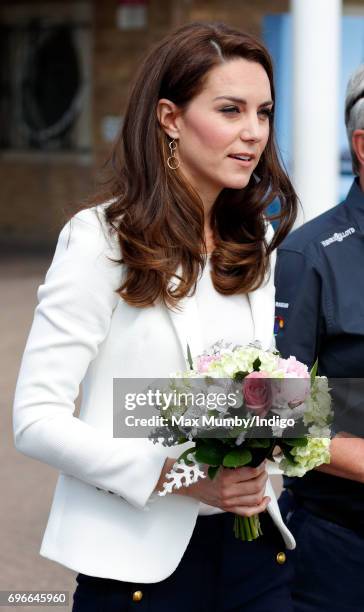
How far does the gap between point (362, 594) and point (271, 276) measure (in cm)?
77

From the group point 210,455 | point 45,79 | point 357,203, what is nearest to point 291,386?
point 210,455

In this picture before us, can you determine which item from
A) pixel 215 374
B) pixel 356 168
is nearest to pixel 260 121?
pixel 356 168

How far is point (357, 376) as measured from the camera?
2.59 meters

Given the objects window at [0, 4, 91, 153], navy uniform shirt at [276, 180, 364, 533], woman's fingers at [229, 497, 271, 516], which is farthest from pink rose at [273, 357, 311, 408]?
window at [0, 4, 91, 153]

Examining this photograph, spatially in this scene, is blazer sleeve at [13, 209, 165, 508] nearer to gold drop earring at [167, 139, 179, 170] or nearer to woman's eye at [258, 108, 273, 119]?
gold drop earring at [167, 139, 179, 170]

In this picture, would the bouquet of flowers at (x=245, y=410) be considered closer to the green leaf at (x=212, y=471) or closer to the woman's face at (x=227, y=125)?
the green leaf at (x=212, y=471)

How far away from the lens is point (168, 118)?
241cm

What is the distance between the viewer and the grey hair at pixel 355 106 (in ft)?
8.94

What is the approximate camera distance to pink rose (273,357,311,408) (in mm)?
2059

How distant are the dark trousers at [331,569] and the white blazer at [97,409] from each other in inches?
19.8

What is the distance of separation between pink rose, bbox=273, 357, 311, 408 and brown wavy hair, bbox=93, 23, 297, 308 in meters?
0.32

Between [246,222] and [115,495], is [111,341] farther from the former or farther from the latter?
[246,222]

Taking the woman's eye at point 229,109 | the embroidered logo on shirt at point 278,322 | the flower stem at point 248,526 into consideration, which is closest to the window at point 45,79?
the embroidered logo on shirt at point 278,322

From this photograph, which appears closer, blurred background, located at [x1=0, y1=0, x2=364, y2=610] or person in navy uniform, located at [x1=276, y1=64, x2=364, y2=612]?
person in navy uniform, located at [x1=276, y1=64, x2=364, y2=612]
